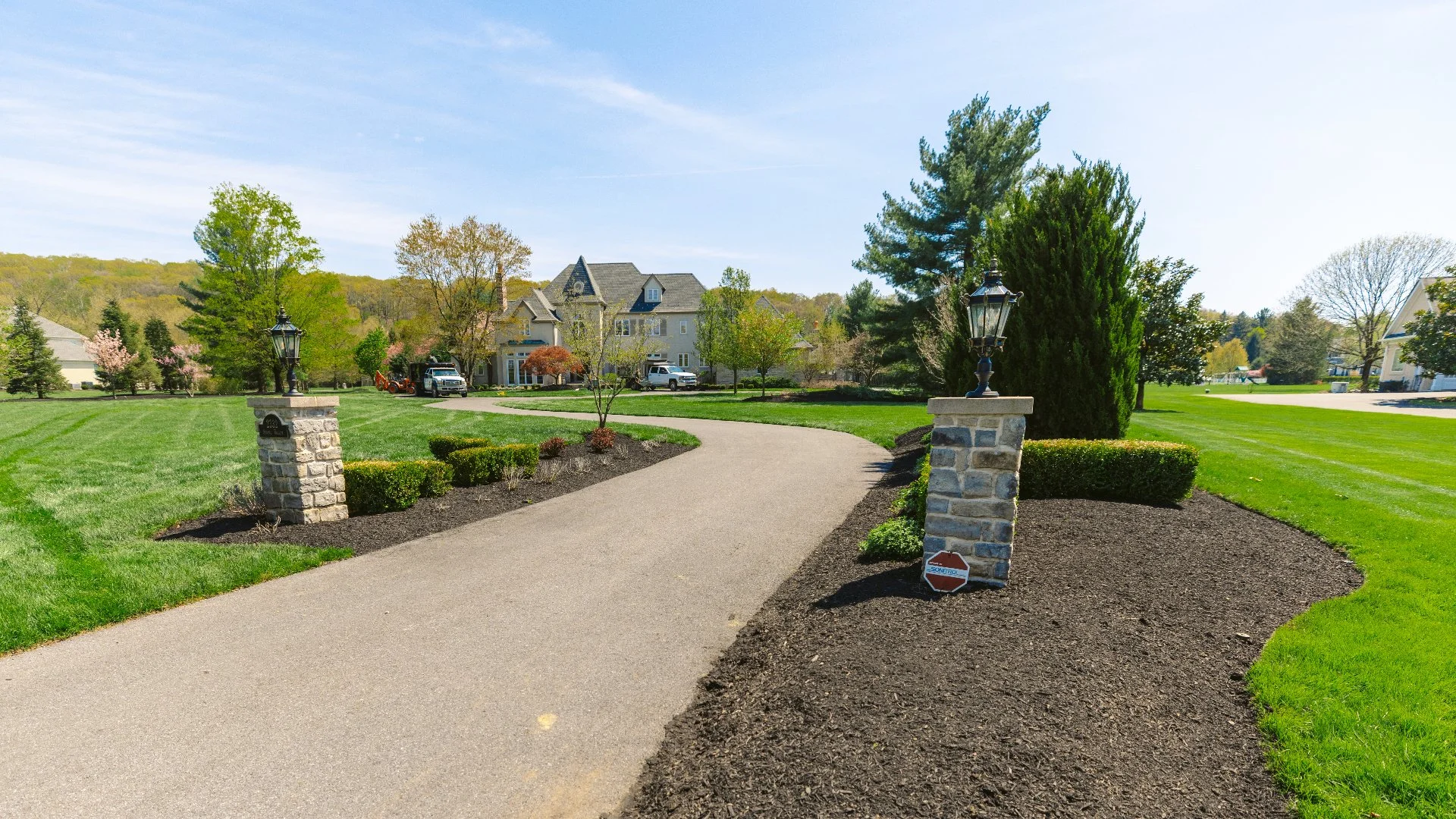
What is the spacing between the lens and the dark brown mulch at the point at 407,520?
756 cm

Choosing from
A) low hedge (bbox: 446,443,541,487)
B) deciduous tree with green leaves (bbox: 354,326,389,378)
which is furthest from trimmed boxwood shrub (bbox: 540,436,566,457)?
deciduous tree with green leaves (bbox: 354,326,389,378)

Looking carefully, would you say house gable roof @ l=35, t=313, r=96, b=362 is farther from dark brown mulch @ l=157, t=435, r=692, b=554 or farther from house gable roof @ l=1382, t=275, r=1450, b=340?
house gable roof @ l=1382, t=275, r=1450, b=340

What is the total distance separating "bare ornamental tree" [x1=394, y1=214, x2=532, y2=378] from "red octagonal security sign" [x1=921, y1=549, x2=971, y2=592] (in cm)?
4058

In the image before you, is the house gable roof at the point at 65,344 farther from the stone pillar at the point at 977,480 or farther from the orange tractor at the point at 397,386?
the stone pillar at the point at 977,480

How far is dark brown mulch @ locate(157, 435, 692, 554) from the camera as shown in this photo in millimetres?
7562

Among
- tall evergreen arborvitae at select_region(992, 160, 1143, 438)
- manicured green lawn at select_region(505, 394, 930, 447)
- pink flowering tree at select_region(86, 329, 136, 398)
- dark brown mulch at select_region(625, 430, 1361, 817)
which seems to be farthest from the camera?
pink flowering tree at select_region(86, 329, 136, 398)

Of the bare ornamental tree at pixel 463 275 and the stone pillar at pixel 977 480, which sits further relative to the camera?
the bare ornamental tree at pixel 463 275

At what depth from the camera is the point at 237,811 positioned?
3127 mm

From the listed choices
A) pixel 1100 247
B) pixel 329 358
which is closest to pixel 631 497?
pixel 1100 247

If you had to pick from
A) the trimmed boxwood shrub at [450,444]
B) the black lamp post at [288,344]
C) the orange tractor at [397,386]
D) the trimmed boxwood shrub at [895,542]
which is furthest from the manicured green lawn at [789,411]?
the orange tractor at [397,386]

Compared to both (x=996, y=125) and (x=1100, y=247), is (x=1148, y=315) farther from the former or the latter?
(x=1100, y=247)

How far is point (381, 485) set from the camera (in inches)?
346

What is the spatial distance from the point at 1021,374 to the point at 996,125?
76.0 ft

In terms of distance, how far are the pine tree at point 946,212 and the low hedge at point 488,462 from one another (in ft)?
69.8
